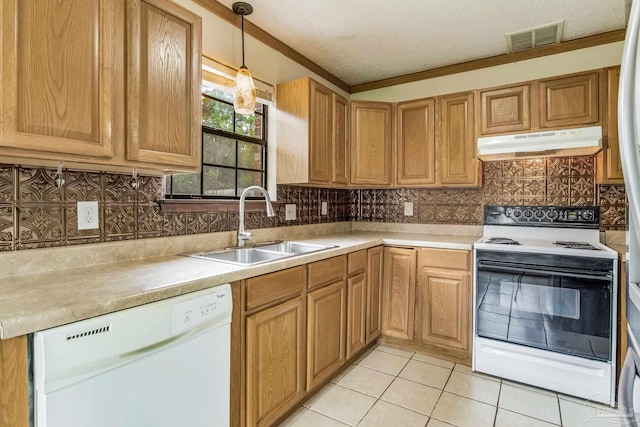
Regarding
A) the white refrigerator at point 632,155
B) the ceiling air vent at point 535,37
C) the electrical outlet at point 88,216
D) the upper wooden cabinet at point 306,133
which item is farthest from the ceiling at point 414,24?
the white refrigerator at point 632,155

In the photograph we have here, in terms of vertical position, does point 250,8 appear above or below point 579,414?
above

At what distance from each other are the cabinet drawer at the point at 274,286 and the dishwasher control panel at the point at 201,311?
0.49 feet

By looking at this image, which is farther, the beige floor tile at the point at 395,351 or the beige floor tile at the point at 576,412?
the beige floor tile at the point at 395,351

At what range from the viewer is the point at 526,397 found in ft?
6.72

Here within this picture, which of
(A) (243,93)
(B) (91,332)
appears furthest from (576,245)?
(B) (91,332)

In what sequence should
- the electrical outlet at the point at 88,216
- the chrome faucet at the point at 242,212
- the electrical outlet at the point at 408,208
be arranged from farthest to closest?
the electrical outlet at the point at 408,208
the chrome faucet at the point at 242,212
the electrical outlet at the point at 88,216

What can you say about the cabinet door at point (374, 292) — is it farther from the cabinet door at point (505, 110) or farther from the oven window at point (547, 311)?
the cabinet door at point (505, 110)

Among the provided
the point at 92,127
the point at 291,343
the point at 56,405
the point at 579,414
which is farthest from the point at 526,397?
the point at 92,127

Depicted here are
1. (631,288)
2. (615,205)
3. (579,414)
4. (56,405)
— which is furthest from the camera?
(615,205)

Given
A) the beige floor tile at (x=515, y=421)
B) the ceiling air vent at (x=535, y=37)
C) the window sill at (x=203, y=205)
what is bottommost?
the beige floor tile at (x=515, y=421)

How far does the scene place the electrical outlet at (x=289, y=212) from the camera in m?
2.69

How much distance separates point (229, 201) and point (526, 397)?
7.26 feet

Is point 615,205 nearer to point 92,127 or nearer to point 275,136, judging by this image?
point 275,136

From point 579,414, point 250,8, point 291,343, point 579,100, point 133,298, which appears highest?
point 250,8
